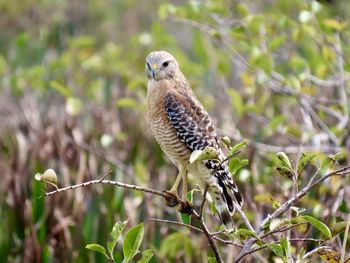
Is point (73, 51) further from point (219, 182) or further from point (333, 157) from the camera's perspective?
point (333, 157)

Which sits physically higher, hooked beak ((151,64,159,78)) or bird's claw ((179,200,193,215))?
hooked beak ((151,64,159,78))

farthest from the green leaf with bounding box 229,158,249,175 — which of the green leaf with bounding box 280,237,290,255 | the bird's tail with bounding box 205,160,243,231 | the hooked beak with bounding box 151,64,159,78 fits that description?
the hooked beak with bounding box 151,64,159,78

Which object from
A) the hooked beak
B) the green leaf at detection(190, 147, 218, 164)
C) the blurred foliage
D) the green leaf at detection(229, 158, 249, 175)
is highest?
the hooked beak

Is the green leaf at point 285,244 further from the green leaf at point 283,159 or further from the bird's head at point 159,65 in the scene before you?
the bird's head at point 159,65

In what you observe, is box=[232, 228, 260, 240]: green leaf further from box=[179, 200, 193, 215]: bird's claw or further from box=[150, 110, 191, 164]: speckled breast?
box=[150, 110, 191, 164]: speckled breast

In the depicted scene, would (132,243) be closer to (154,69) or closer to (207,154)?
(207,154)

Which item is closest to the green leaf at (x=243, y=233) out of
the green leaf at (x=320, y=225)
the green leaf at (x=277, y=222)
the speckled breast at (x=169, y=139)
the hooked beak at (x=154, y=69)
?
the green leaf at (x=277, y=222)

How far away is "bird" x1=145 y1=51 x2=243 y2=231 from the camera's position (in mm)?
4039

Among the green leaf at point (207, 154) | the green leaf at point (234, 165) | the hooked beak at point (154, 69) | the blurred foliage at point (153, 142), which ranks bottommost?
the blurred foliage at point (153, 142)

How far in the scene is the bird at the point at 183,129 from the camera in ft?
13.3

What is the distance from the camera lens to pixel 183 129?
4.27 meters

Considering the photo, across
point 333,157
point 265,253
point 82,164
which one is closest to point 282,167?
point 333,157

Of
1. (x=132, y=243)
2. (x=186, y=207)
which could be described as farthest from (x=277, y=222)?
(x=186, y=207)

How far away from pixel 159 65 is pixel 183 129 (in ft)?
1.36
